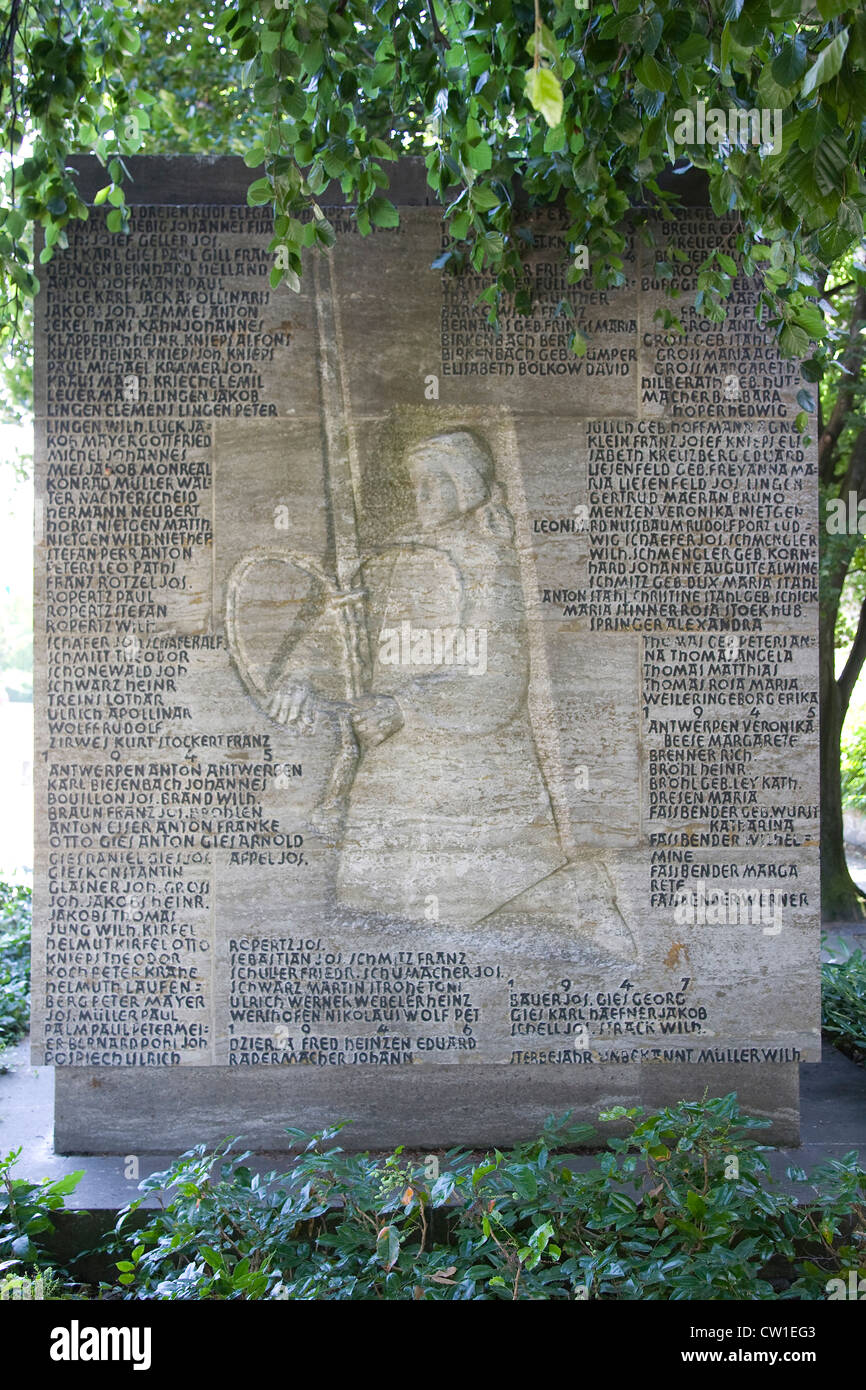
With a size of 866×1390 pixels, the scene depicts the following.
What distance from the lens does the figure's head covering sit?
5469 mm

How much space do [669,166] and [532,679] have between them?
2951 mm

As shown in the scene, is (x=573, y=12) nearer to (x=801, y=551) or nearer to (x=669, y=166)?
(x=669, y=166)

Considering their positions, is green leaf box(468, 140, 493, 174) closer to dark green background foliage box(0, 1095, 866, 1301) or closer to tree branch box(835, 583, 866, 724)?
dark green background foliage box(0, 1095, 866, 1301)

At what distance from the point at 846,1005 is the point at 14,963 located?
6.50 m

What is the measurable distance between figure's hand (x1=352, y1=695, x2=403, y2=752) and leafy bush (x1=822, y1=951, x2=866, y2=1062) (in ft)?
12.6

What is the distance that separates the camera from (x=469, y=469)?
18.0 feet

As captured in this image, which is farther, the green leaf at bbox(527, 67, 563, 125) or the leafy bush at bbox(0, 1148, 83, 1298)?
the leafy bush at bbox(0, 1148, 83, 1298)

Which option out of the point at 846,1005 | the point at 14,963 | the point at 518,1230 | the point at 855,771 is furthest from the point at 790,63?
the point at 855,771

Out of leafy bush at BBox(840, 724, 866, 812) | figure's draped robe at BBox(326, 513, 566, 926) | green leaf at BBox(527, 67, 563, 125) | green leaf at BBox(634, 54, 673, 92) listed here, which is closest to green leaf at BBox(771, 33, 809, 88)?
green leaf at BBox(634, 54, 673, 92)

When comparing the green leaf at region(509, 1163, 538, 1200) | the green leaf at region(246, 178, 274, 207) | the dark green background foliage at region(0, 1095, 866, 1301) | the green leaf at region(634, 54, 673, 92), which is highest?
the green leaf at region(246, 178, 274, 207)

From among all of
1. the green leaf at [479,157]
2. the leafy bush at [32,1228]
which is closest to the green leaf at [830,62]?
the green leaf at [479,157]

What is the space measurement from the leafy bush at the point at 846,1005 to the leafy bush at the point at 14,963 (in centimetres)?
537

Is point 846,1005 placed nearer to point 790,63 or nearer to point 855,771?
point 790,63

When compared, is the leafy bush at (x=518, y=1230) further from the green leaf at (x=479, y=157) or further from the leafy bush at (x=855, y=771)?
the leafy bush at (x=855, y=771)
